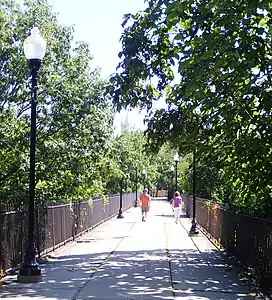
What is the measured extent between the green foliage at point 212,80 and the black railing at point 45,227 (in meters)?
3.57

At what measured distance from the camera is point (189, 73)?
396 inches

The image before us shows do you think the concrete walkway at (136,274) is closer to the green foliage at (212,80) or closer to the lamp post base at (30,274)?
the lamp post base at (30,274)

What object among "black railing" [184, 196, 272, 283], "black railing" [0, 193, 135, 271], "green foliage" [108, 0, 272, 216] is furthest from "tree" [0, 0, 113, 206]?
"black railing" [184, 196, 272, 283]

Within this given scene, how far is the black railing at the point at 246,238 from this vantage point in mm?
10375

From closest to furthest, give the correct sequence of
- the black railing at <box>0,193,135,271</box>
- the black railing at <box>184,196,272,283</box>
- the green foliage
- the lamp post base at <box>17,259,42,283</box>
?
the green foliage, the lamp post base at <box>17,259,42,283</box>, the black railing at <box>184,196,272,283</box>, the black railing at <box>0,193,135,271</box>

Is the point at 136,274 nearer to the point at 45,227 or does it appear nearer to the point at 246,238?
the point at 246,238

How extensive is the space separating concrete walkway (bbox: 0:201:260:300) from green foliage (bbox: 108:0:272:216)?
2063 mm

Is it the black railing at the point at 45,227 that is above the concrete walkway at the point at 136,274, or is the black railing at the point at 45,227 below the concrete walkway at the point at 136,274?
above

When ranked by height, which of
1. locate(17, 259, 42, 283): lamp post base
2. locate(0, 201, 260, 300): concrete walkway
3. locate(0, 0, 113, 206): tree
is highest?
locate(0, 0, 113, 206): tree

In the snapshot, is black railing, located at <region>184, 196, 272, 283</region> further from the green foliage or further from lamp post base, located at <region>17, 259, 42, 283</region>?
lamp post base, located at <region>17, 259, 42, 283</region>

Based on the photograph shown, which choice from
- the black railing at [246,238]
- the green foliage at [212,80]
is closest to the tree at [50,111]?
the green foliage at [212,80]

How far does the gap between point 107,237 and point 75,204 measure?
2.11m

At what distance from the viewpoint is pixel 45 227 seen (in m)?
14.9

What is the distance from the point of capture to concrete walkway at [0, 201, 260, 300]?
30.9ft
